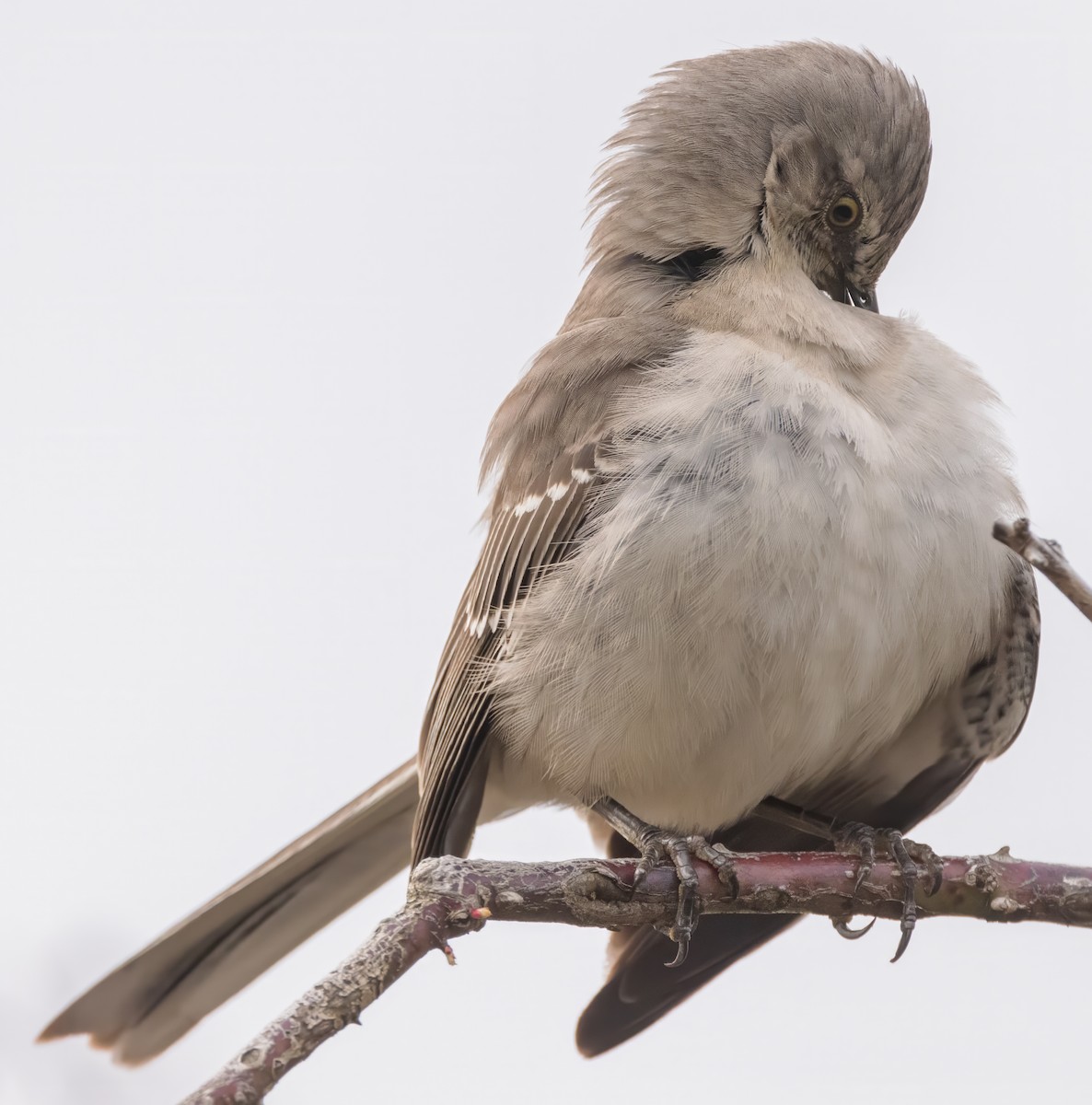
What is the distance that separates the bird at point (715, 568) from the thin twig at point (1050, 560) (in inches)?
54.2

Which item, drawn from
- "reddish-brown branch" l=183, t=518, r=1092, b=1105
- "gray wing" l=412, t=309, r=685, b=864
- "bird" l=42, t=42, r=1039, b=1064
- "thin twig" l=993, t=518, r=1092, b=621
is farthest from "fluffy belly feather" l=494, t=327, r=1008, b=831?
"thin twig" l=993, t=518, r=1092, b=621

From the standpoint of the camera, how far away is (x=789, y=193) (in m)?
4.95

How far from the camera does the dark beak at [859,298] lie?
504cm

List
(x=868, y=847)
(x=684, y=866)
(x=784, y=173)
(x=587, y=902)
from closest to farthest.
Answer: (x=587, y=902)
(x=684, y=866)
(x=868, y=847)
(x=784, y=173)

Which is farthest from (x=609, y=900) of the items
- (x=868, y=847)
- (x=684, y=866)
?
(x=868, y=847)

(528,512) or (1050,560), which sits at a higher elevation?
(1050,560)

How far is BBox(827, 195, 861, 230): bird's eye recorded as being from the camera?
16.4ft

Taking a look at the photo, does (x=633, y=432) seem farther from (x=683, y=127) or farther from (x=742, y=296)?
(x=683, y=127)

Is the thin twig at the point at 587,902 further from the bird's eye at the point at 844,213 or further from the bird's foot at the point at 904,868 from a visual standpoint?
the bird's eye at the point at 844,213

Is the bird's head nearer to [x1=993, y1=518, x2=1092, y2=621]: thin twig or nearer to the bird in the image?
the bird

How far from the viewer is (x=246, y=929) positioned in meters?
4.98

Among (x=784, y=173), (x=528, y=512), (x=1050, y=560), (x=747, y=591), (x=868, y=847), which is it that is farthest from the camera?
(x=784, y=173)

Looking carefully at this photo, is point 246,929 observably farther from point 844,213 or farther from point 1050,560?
point 1050,560

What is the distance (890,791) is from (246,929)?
2.21m
